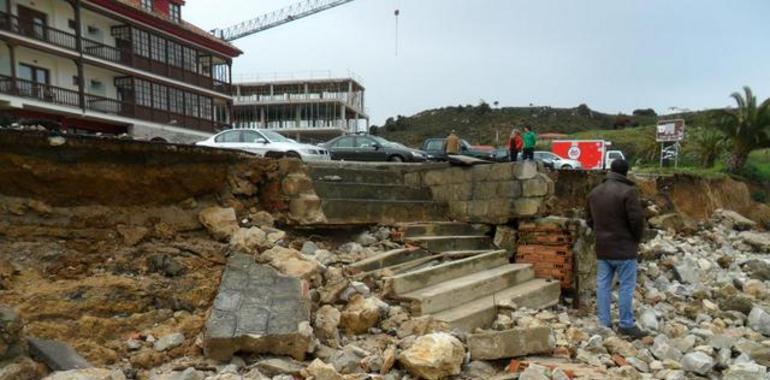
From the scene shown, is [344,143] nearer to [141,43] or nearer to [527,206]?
[527,206]

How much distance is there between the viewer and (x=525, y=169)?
7824 millimetres

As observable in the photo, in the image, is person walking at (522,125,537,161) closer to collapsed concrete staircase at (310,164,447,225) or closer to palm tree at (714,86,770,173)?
collapsed concrete staircase at (310,164,447,225)

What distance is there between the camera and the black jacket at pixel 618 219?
5.64m

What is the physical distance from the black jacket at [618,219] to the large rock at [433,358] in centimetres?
250

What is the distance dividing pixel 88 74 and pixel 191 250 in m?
23.3

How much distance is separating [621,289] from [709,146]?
22.7 m

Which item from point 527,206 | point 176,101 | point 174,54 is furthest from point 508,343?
point 174,54

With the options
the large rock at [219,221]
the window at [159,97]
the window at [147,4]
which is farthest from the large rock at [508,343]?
the window at [147,4]

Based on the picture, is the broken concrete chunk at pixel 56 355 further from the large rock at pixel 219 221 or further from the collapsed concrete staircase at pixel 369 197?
the collapsed concrete staircase at pixel 369 197

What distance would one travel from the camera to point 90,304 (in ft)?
14.0

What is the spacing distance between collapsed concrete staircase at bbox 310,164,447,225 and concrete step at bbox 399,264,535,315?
1.55 meters

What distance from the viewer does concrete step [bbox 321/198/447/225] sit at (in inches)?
276

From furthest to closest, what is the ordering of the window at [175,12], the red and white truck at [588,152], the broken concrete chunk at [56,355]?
the window at [175,12] → the red and white truck at [588,152] → the broken concrete chunk at [56,355]

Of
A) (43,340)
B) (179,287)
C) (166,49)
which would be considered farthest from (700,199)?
(166,49)
